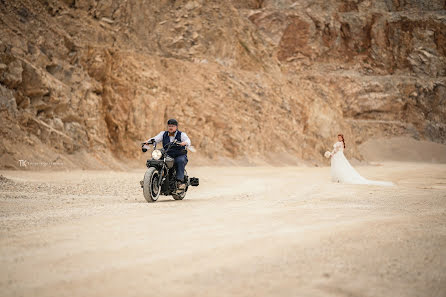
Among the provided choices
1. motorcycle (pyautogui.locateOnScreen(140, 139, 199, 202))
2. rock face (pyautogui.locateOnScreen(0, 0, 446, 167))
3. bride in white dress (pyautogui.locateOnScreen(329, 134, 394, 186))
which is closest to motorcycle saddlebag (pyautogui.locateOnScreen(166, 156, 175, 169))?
motorcycle (pyautogui.locateOnScreen(140, 139, 199, 202))

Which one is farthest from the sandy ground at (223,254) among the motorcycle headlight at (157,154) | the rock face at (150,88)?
the rock face at (150,88)

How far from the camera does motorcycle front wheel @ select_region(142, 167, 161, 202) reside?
7.82m

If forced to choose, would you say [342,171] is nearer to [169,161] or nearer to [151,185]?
[169,161]

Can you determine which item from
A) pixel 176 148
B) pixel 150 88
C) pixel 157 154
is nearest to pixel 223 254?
pixel 157 154

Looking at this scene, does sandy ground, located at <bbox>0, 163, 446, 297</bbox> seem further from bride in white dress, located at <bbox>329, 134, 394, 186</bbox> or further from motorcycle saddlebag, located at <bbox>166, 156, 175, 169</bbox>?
bride in white dress, located at <bbox>329, 134, 394, 186</bbox>

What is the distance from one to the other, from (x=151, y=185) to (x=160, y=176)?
1.31 feet

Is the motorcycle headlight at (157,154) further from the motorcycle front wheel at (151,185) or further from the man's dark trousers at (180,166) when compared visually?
the man's dark trousers at (180,166)

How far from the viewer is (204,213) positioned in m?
5.97

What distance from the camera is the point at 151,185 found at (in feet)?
26.2

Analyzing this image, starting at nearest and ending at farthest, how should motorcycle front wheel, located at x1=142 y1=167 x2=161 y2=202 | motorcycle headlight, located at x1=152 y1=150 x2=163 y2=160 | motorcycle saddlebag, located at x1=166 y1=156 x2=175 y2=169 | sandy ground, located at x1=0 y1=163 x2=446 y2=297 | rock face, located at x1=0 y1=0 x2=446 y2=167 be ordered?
1. sandy ground, located at x1=0 y1=163 x2=446 y2=297
2. motorcycle front wheel, located at x1=142 y1=167 x2=161 y2=202
3. motorcycle headlight, located at x1=152 y1=150 x2=163 y2=160
4. motorcycle saddlebag, located at x1=166 y1=156 x2=175 y2=169
5. rock face, located at x1=0 y1=0 x2=446 y2=167

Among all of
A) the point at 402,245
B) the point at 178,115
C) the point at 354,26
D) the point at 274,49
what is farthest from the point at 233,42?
the point at 354,26

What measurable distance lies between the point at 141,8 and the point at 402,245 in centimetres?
2982

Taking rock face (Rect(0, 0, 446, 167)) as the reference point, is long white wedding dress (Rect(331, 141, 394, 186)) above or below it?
below

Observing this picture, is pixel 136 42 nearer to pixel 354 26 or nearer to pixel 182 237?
pixel 182 237
